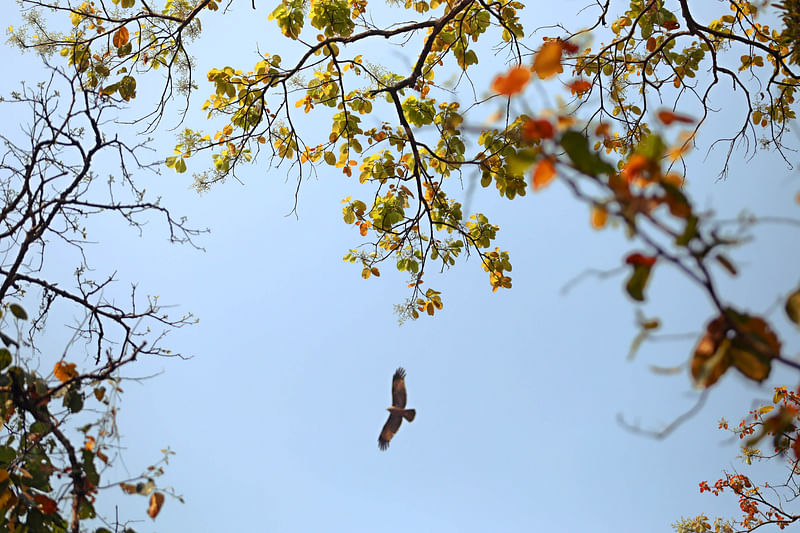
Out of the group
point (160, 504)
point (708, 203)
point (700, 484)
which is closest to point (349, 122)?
point (160, 504)

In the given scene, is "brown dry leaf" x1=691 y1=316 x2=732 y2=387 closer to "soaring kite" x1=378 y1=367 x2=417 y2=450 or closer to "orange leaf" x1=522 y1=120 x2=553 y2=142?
"orange leaf" x1=522 y1=120 x2=553 y2=142

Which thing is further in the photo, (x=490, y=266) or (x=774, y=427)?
(x=490, y=266)

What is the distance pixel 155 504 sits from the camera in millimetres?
1282

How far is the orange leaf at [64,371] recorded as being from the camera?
5.33 feet

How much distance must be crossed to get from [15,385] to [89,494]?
1.21 feet

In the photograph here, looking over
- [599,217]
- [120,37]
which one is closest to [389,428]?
[120,37]

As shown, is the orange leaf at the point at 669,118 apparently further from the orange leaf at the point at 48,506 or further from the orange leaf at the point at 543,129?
the orange leaf at the point at 48,506

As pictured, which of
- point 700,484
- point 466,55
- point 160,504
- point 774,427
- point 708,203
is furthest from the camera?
point 700,484

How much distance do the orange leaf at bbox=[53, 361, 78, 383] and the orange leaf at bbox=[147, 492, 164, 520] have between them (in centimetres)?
54

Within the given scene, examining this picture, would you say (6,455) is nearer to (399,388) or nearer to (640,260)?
(640,260)

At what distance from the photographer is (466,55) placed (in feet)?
12.0

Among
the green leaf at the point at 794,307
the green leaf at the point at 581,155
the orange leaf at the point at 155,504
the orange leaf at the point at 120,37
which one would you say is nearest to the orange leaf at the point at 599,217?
the green leaf at the point at 581,155

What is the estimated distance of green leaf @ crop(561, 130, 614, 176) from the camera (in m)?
0.63

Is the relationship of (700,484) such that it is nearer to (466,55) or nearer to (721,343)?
(466,55)
